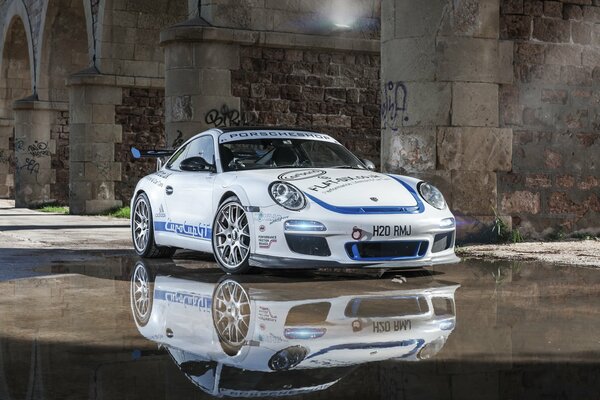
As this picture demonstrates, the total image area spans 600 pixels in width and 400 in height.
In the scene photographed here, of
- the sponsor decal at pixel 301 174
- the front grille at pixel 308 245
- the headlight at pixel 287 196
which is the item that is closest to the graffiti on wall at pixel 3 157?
the sponsor decal at pixel 301 174

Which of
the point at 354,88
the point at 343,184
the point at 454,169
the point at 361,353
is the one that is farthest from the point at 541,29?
the point at 361,353

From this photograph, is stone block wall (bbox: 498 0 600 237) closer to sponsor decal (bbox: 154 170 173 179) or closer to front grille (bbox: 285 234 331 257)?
sponsor decal (bbox: 154 170 173 179)

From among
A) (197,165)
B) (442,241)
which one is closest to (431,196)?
(442,241)

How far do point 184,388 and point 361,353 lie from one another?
39.0 inches

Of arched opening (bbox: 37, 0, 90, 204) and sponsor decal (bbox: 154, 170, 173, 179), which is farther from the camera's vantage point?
arched opening (bbox: 37, 0, 90, 204)

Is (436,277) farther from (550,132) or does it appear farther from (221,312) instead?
(550,132)

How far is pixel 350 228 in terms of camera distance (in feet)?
24.4

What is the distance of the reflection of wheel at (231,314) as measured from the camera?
488 cm

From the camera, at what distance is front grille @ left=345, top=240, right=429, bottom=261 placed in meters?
7.49

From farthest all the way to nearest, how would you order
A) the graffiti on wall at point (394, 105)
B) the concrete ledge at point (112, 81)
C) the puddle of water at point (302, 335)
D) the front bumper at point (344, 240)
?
the concrete ledge at point (112, 81), the graffiti on wall at point (394, 105), the front bumper at point (344, 240), the puddle of water at point (302, 335)

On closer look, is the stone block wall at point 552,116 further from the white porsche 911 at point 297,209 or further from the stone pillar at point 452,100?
the white porsche 911 at point 297,209

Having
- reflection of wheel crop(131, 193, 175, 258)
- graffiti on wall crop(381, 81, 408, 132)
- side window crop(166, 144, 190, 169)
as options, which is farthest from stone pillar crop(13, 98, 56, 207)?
side window crop(166, 144, 190, 169)

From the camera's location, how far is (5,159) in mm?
32844

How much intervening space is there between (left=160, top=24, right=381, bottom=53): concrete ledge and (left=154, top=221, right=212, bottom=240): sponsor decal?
20.4 ft
